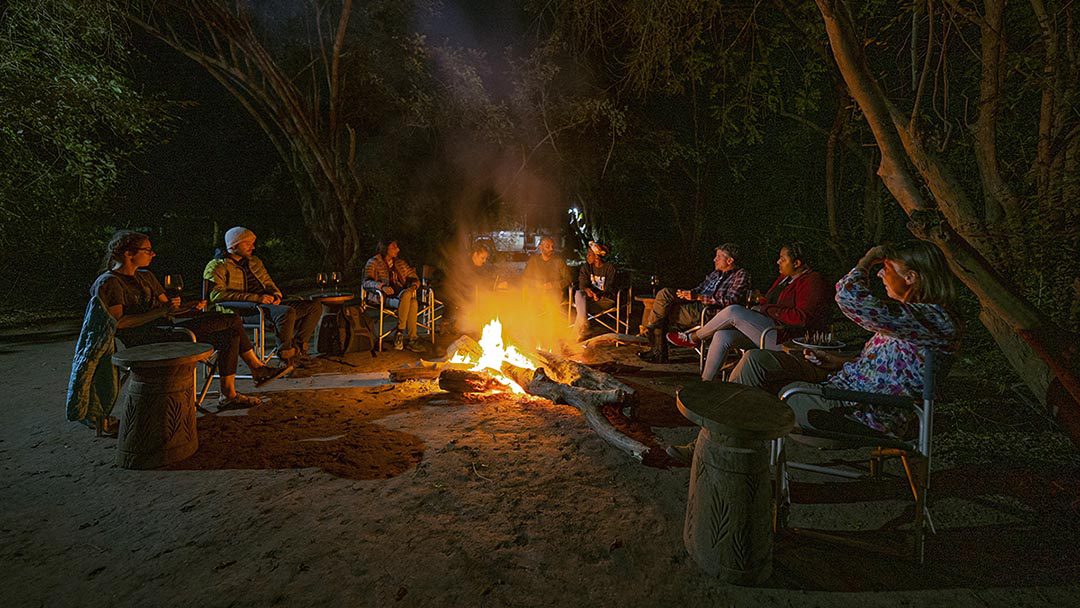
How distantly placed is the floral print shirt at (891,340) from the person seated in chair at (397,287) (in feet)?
17.9

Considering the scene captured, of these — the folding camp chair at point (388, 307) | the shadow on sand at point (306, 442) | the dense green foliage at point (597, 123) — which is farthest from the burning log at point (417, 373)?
the dense green foliage at point (597, 123)

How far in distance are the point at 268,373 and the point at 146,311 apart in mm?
1523

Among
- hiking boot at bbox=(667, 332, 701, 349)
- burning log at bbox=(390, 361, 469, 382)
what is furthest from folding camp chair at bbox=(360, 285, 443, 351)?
hiking boot at bbox=(667, 332, 701, 349)

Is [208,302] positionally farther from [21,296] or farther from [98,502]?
[21,296]

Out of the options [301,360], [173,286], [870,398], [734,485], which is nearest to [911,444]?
[870,398]

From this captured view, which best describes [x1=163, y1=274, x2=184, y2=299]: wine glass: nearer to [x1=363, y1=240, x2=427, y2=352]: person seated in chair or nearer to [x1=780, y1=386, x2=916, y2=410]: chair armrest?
[x1=363, y1=240, x2=427, y2=352]: person seated in chair

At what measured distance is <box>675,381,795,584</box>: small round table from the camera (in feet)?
7.45

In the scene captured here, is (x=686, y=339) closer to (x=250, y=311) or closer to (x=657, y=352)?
(x=657, y=352)

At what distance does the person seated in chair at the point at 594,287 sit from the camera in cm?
796

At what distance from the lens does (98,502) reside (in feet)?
10.0

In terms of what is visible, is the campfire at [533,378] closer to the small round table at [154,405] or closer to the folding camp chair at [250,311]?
the folding camp chair at [250,311]

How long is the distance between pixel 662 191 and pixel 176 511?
13500 mm

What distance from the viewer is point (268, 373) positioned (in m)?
5.64

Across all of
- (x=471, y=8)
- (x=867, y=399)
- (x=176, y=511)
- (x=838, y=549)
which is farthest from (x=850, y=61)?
(x=471, y=8)
